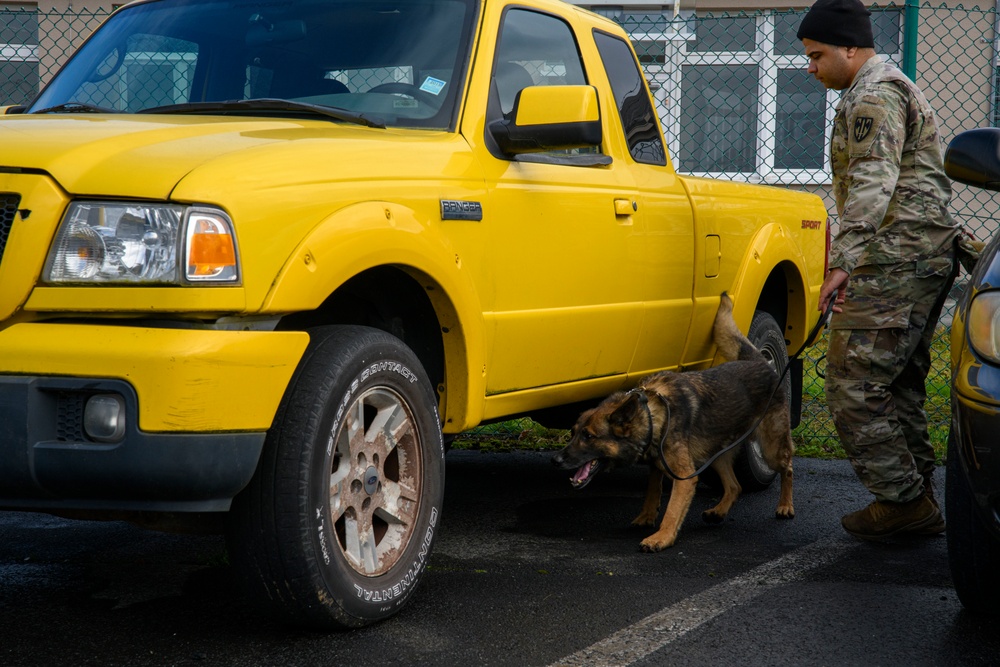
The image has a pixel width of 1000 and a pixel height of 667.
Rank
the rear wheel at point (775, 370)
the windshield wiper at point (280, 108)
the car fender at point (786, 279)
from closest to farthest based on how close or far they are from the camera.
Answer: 1. the windshield wiper at point (280, 108)
2. the car fender at point (786, 279)
3. the rear wheel at point (775, 370)

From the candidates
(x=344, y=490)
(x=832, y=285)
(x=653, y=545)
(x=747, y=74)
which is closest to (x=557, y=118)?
(x=832, y=285)

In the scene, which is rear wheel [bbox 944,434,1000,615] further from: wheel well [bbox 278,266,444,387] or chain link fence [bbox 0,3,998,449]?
chain link fence [bbox 0,3,998,449]

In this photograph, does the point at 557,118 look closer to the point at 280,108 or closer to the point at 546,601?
the point at 280,108

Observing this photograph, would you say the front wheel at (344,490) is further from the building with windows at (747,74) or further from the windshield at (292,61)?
the building with windows at (747,74)

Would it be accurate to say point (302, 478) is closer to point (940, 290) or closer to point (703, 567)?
point (703, 567)

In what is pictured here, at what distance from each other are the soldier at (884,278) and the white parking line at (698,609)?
1.08 feet

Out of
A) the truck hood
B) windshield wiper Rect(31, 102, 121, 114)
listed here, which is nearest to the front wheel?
the truck hood

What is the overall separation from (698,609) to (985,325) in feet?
4.18

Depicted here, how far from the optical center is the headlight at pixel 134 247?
9.44ft

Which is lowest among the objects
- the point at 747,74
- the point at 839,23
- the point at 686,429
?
the point at 686,429

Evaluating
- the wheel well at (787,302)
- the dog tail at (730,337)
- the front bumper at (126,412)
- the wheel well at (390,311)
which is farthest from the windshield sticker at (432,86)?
the wheel well at (787,302)

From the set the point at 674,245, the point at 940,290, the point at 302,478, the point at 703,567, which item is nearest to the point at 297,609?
the point at 302,478

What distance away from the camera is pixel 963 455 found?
3.23 meters

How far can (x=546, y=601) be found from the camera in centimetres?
384
